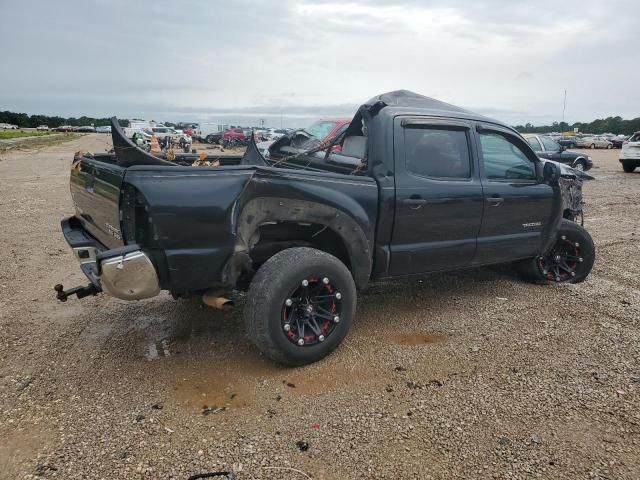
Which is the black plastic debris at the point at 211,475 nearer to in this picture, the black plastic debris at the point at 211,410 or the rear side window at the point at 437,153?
the black plastic debris at the point at 211,410

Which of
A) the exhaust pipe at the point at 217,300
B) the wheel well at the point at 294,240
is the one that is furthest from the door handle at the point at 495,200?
the exhaust pipe at the point at 217,300

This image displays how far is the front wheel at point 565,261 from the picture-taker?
17.2ft

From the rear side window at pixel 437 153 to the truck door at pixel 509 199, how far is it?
0.69 ft

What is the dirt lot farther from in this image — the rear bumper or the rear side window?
the rear side window

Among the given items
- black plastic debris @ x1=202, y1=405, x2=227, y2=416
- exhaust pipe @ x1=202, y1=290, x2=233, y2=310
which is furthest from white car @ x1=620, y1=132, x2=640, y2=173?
black plastic debris @ x1=202, y1=405, x2=227, y2=416

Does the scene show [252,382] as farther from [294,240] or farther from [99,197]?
[99,197]

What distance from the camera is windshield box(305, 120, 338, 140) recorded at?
960 centimetres

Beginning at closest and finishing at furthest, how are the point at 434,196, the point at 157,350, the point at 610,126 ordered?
1. the point at 157,350
2. the point at 434,196
3. the point at 610,126

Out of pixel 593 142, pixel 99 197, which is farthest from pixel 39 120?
pixel 99 197

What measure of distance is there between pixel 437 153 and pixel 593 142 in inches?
2040

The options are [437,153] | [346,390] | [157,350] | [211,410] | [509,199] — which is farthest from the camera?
[509,199]

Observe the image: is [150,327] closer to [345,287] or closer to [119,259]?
[119,259]

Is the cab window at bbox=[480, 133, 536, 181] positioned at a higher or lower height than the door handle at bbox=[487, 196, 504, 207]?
higher

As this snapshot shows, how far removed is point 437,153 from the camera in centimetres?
413
